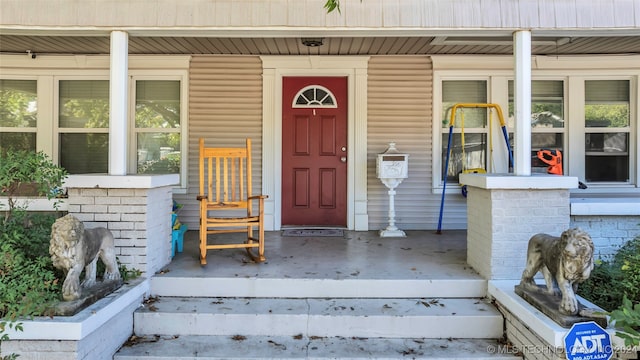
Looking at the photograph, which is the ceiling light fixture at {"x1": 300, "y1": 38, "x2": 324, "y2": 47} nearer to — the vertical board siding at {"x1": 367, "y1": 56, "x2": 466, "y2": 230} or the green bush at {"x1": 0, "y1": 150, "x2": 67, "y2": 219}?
the vertical board siding at {"x1": 367, "y1": 56, "x2": 466, "y2": 230}

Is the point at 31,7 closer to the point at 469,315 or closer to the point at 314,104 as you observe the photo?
the point at 314,104

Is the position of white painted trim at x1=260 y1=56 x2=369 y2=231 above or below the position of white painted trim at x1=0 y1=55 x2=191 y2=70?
below

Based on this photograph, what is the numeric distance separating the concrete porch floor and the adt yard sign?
0.95m

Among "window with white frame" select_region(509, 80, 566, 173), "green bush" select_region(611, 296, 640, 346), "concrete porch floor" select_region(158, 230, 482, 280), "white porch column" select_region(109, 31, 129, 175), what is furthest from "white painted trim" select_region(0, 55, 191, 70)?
"green bush" select_region(611, 296, 640, 346)

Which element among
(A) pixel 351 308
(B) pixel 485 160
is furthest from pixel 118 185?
(B) pixel 485 160

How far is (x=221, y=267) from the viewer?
10.5 feet

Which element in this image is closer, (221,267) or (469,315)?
(469,315)

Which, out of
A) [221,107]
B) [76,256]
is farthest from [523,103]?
[221,107]

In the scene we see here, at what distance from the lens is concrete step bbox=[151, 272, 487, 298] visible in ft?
9.48

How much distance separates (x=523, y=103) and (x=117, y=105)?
10.2 feet

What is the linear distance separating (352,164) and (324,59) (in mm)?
1305

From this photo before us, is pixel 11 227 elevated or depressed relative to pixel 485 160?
depressed

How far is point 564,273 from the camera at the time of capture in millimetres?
2146

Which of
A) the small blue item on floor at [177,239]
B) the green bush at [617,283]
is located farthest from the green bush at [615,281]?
the small blue item on floor at [177,239]
